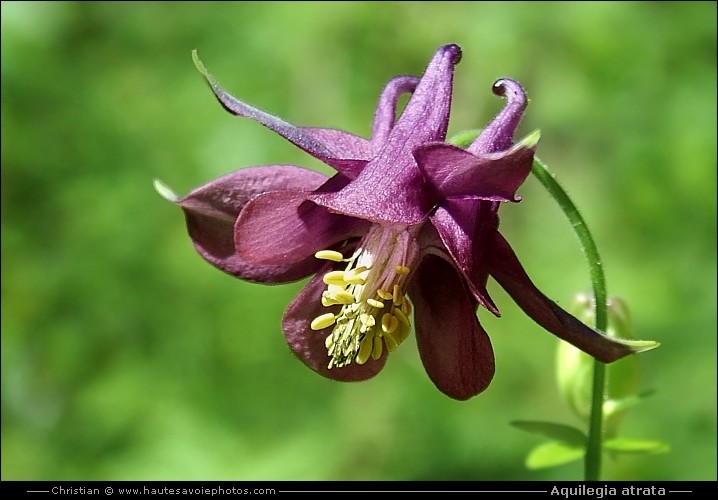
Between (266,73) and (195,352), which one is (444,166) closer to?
(195,352)

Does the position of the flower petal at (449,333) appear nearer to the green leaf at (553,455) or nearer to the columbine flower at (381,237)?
the columbine flower at (381,237)

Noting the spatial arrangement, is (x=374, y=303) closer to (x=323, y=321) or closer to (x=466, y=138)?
(x=323, y=321)

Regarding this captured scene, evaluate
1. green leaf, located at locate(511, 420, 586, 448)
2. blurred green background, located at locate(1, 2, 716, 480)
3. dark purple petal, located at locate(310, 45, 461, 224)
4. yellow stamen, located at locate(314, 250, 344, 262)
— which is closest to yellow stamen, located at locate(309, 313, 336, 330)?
yellow stamen, located at locate(314, 250, 344, 262)

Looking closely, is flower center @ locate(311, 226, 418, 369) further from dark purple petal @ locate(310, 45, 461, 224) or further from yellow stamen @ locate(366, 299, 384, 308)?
dark purple petal @ locate(310, 45, 461, 224)

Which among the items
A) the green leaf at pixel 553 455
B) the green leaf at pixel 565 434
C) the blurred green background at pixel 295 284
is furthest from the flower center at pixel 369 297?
the blurred green background at pixel 295 284

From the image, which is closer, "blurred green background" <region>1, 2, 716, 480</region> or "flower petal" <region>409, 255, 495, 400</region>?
"flower petal" <region>409, 255, 495, 400</region>

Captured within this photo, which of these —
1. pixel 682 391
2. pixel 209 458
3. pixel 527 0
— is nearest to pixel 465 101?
pixel 527 0

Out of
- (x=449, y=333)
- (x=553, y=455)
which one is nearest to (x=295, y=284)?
(x=553, y=455)
